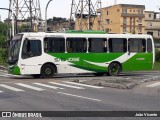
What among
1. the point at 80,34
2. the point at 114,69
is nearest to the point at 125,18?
the point at 114,69

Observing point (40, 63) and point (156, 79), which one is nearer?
point (156, 79)

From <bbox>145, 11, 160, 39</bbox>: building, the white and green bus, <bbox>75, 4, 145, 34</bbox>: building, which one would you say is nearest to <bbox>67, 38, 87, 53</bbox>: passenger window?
the white and green bus

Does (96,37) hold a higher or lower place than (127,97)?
higher

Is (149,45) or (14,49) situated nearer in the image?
(14,49)

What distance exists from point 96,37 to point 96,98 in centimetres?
1322

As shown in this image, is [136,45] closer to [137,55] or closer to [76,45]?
[137,55]

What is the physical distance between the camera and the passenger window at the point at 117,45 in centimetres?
2864

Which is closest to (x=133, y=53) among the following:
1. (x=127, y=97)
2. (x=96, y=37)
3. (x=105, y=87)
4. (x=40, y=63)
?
(x=96, y=37)

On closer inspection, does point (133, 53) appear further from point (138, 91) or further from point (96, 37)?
point (138, 91)

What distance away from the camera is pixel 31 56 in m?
25.6

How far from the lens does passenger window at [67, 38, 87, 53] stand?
2714cm

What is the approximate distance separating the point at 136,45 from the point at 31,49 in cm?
788

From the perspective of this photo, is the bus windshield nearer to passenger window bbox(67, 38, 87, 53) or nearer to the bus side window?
passenger window bbox(67, 38, 87, 53)

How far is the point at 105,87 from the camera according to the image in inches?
792
